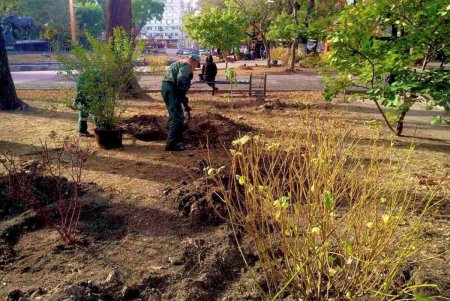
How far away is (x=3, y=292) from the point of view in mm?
2602

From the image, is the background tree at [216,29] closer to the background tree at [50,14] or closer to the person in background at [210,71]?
the person in background at [210,71]

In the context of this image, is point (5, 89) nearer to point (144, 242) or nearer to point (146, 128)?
point (146, 128)

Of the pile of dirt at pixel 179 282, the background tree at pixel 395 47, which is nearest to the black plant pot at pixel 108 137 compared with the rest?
the pile of dirt at pixel 179 282

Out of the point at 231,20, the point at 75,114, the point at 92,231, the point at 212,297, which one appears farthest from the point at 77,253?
the point at 231,20

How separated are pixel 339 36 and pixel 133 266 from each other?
151 inches

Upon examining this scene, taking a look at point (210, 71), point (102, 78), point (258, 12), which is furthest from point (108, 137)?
point (258, 12)

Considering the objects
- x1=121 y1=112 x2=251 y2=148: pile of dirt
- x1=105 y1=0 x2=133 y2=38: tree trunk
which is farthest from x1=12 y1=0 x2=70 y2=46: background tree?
x1=121 y1=112 x2=251 y2=148: pile of dirt

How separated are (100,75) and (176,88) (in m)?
1.19

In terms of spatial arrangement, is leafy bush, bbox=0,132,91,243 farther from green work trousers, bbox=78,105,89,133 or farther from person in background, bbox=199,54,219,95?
person in background, bbox=199,54,219,95

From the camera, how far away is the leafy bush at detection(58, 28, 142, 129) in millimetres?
5777

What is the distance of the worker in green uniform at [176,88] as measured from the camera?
5754 mm

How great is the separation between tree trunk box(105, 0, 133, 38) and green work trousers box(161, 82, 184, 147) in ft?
22.4

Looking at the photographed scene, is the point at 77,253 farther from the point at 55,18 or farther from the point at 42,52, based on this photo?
the point at 55,18

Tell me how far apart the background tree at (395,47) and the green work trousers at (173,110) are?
7.94 feet
